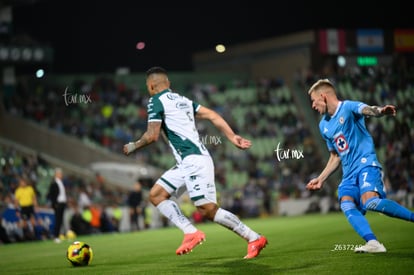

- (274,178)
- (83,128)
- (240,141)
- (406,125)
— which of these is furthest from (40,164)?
(240,141)

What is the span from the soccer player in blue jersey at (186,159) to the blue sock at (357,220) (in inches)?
47.7

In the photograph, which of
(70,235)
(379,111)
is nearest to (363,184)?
(379,111)

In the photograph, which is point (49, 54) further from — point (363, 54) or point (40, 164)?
point (363, 54)

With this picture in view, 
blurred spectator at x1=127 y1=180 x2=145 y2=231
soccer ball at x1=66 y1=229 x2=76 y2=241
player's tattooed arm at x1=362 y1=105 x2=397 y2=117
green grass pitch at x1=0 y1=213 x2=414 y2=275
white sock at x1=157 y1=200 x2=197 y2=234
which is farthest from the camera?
blurred spectator at x1=127 y1=180 x2=145 y2=231

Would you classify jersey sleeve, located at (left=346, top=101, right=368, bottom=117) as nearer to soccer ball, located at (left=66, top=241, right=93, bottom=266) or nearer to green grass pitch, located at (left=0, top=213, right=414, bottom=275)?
green grass pitch, located at (left=0, top=213, right=414, bottom=275)

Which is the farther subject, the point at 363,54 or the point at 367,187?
the point at 363,54

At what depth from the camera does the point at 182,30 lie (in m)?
45.2

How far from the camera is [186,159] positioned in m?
10.7

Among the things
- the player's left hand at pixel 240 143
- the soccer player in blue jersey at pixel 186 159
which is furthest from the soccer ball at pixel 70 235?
the player's left hand at pixel 240 143

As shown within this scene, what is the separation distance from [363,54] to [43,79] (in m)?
17.9

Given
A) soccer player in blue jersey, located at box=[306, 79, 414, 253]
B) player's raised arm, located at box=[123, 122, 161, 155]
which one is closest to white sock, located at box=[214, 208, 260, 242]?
soccer player in blue jersey, located at box=[306, 79, 414, 253]

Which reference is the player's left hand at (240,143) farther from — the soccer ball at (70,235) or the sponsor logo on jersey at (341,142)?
the soccer ball at (70,235)

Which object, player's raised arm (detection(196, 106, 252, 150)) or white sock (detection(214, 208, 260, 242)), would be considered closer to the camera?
player's raised arm (detection(196, 106, 252, 150))

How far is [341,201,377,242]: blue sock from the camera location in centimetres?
1043
